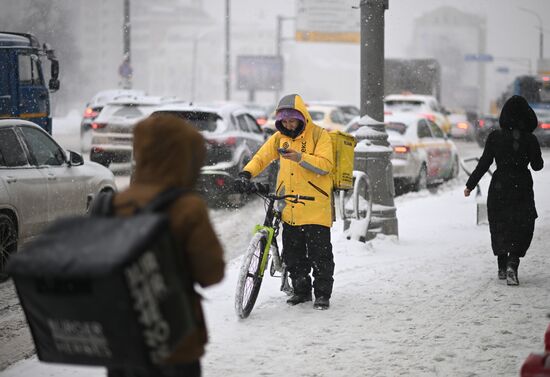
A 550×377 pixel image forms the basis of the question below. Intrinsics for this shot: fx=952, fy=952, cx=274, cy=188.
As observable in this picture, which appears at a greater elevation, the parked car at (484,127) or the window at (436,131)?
the window at (436,131)

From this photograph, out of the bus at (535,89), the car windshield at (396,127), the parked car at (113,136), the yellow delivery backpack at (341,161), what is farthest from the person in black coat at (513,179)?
the bus at (535,89)

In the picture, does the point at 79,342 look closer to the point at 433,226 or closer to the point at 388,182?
the point at 388,182

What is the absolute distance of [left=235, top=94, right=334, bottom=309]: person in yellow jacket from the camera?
7234mm

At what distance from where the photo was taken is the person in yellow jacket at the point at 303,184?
723 cm

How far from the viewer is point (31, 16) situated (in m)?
51.2

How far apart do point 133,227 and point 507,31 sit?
141167 mm

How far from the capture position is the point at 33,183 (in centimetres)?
950

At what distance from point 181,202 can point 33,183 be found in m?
6.33

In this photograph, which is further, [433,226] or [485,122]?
[485,122]

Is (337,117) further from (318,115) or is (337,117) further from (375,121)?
(375,121)

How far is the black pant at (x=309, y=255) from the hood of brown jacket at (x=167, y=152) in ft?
12.7

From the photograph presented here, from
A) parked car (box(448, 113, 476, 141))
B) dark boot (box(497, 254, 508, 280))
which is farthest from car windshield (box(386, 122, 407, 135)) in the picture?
parked car (box(448, 113, 476, 141))

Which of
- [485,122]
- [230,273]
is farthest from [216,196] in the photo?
[485,122]

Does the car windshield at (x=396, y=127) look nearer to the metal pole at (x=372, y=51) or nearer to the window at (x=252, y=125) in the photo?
the window at (x=252, y=125)
